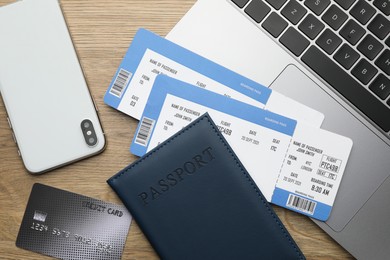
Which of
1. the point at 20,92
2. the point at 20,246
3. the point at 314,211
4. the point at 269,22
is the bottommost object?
the point at 20,246

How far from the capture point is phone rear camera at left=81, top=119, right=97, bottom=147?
68 cm

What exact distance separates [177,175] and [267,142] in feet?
0.43

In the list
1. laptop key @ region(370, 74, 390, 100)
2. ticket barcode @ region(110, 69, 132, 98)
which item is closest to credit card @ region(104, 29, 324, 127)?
ticket barcode @ region(110, 69, 132, 98)

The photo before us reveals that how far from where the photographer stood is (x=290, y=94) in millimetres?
678

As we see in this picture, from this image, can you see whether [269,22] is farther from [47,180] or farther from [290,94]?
[47,180]

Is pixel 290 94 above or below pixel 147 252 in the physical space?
above

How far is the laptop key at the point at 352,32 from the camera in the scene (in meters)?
0.66

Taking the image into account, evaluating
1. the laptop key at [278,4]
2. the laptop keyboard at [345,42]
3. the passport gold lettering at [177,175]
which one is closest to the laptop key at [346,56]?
the laptop keyboard at [345,42]

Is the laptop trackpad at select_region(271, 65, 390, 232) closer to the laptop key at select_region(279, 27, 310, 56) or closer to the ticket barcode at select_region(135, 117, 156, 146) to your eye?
the laptop key at select_region(279, 27, 310, 56)

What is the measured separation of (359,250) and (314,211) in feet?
0.25

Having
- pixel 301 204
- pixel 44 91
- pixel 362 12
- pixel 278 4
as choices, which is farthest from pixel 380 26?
pixel 44 91

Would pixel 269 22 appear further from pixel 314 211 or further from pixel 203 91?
pixel 314 211

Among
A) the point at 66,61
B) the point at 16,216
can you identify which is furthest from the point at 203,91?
the point at 16,216

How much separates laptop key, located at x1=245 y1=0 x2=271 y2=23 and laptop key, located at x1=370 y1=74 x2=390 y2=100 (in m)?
0.18
